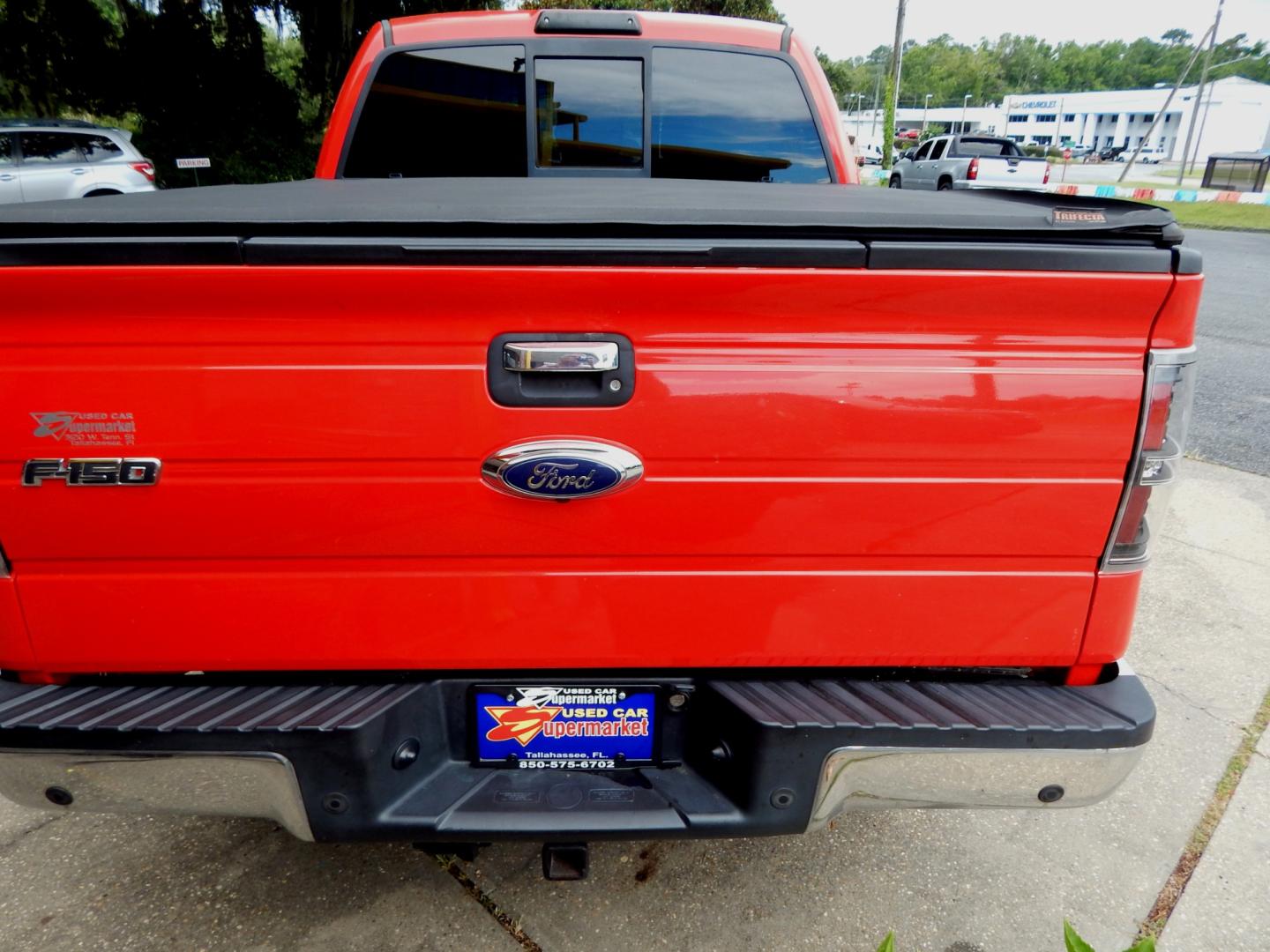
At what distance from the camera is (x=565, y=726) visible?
Result: 68.4 inches

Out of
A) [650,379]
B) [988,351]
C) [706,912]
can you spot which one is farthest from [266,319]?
[706,912]

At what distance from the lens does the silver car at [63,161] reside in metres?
12.1

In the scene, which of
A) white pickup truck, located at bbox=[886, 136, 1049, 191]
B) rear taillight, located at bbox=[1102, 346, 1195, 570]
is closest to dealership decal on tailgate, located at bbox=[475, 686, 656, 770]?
rear taillight, located at bbox=[1102, 346, 1195, 570]

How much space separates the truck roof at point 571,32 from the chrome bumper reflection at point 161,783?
2.75m

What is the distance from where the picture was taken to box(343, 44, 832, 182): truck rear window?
3.19 meters

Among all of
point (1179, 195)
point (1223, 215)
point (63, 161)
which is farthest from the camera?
point (1179, 195)

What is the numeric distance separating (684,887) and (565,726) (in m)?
0.83

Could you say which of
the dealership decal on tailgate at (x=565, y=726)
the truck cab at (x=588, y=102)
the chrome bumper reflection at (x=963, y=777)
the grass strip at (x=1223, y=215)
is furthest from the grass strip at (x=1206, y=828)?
the grass strip at (x=1223, y=215)

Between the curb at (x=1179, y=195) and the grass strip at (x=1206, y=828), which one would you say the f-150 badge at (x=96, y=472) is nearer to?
the grass strip at (x=1206, y=828)

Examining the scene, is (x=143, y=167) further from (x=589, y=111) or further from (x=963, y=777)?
(x=963, y=777)

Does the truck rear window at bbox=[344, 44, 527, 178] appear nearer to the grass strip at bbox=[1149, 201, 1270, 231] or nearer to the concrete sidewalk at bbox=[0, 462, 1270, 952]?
the concrete sidewalk at bbox=[0, 462, 1270, 952]

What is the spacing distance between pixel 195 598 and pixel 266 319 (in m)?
0.55

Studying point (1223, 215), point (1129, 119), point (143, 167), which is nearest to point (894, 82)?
point (1223, 215)

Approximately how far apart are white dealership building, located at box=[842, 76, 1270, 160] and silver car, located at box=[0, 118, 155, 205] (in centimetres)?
6323
